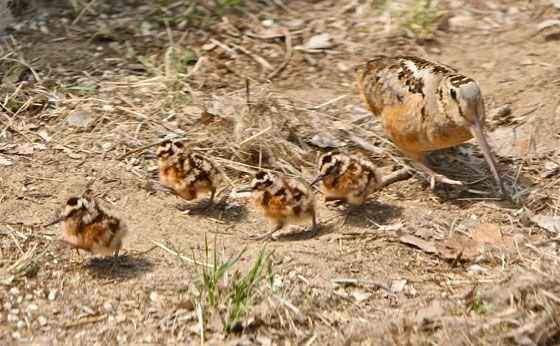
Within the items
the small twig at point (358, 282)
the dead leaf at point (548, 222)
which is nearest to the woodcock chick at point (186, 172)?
the small twig at point (358, 282)

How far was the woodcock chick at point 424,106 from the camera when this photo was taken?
621 cm

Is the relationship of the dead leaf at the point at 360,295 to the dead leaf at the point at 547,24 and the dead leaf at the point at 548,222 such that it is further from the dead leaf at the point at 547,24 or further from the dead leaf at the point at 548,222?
the dead leaf at the point at 547,24

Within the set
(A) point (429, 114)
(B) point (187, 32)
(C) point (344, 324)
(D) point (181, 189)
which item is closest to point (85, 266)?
(D) point (181, 189)

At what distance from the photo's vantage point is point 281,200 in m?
5.91

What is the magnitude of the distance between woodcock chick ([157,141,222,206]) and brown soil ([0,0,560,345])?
0.16 m

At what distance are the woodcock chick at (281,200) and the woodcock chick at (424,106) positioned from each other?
0.89m

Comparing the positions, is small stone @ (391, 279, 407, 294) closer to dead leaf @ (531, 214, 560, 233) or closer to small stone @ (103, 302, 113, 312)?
dead leaf @ (531, 214, 560, 233)

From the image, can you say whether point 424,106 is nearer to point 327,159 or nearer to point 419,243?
point 327,159

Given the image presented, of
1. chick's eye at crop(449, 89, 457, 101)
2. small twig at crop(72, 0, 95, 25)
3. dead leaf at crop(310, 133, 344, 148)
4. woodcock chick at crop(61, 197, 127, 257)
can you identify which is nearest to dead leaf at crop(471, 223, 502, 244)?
chick's eye at crop(449, 89, 457, 101)

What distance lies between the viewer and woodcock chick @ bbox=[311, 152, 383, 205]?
613cm

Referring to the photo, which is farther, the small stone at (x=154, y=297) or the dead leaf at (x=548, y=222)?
the dead leaf at (x=548, y=222)

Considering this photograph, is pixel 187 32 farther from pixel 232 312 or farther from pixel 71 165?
pixel 232 312

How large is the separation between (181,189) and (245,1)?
9.16 feet

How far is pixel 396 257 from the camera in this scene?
5.83 metres
